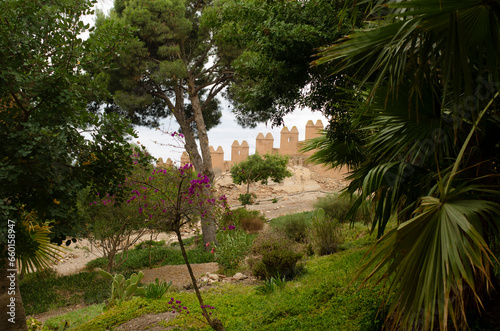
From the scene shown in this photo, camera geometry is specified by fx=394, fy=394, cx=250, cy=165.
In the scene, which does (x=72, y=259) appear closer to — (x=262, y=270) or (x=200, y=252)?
(x=200, y=252)

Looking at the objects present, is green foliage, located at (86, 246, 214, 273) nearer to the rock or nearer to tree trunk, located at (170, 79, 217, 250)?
tree trunk, located at (170, 79, 217, 250)

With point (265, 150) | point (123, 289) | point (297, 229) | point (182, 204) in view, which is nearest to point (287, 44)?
point (182, 204)

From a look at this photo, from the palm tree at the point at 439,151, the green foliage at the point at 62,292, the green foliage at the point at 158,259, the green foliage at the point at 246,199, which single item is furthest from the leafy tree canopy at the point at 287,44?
the green foliage at the point at 246,199

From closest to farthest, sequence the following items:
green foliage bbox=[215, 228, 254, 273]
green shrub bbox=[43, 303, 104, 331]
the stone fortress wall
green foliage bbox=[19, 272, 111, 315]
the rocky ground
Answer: green shrub bbox=[43, 303, 104, 331] → green foliage bbox=[19, 272, 111, 315] → green foliage bbox=[215, 228, 254, 273] → the rocky ground → the stone fortress wall

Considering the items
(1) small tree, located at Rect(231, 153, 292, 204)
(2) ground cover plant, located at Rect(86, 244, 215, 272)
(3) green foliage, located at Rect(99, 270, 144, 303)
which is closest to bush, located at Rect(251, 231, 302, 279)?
(3) green foliage, located at Rect(99, 270, 144, 303)

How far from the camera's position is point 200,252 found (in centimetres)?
1509

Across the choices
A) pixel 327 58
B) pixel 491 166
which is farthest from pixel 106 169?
pixel 491 166

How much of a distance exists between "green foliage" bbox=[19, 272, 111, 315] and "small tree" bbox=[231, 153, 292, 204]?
44.4 ft

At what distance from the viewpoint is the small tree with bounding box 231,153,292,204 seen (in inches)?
1002

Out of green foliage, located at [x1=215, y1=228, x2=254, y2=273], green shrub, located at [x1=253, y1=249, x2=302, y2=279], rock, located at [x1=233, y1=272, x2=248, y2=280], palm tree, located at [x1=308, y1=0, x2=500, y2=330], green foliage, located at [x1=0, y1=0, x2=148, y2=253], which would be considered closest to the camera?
palm tree, located at [x1=308, y1=0, x2=500, y2=330]

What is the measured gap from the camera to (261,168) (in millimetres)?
25484

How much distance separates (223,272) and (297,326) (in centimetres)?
552

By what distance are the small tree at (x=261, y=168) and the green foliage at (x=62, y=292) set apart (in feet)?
44.4

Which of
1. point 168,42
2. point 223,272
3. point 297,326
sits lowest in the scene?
point 223,272
